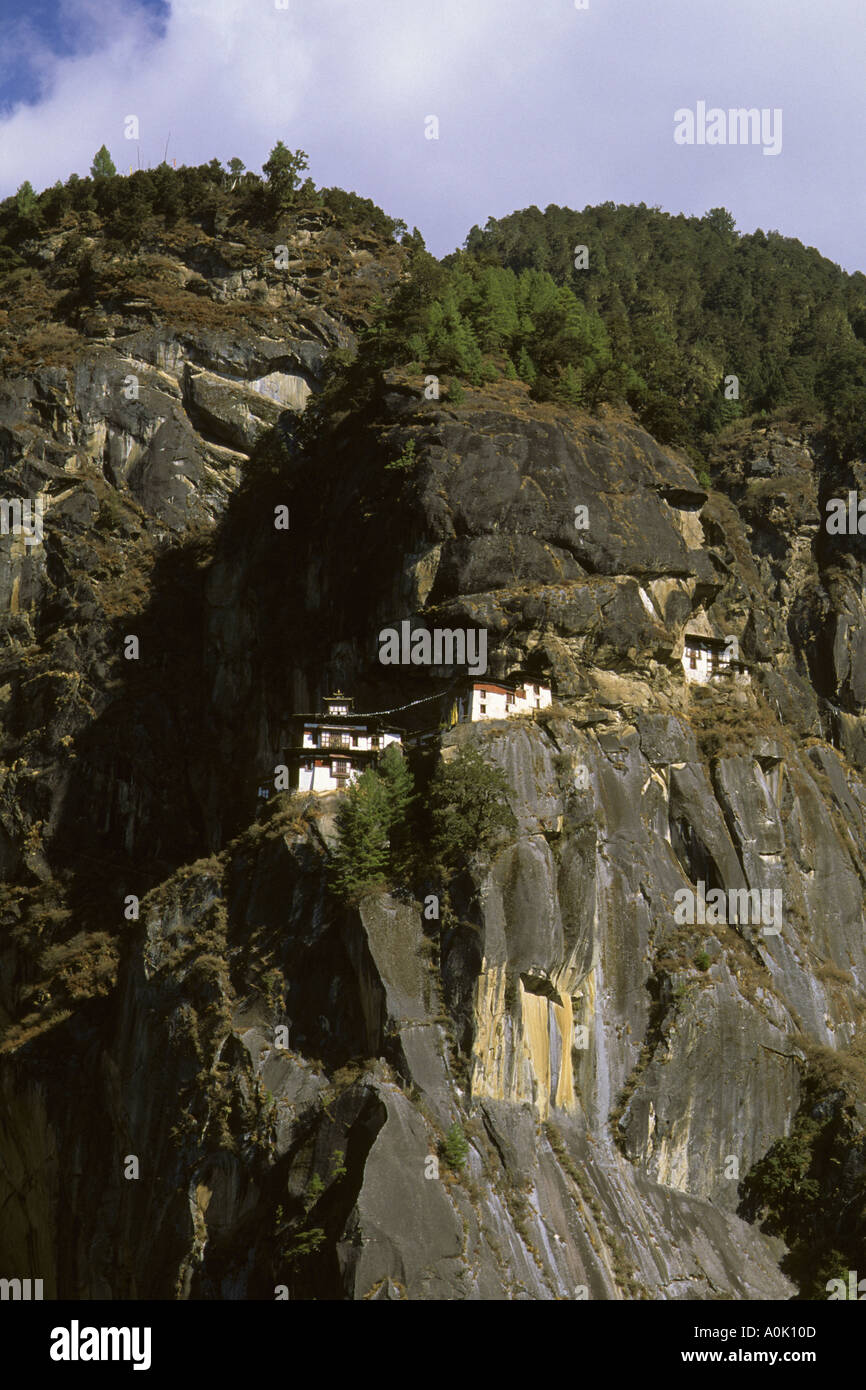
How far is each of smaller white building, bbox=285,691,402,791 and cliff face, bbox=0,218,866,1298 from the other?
1.93 m

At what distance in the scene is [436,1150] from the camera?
5647 cm

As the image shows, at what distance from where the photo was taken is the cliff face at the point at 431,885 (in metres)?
58.5

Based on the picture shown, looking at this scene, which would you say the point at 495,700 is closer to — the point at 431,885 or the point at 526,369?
the point at 431,885

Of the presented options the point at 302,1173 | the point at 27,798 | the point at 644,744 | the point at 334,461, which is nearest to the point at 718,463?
the point at 334,461

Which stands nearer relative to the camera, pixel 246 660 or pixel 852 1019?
pixel 852 1019

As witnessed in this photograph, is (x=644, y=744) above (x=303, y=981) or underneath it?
above

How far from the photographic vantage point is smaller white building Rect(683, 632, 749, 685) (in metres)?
77.6

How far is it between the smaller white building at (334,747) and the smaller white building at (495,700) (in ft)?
9.73

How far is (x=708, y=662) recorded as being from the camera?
7850 cm

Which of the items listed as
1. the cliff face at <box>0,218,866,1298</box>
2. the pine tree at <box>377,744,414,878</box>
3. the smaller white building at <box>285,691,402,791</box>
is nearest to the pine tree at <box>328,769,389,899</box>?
the pine tree at <box>377,744,414,878</box>

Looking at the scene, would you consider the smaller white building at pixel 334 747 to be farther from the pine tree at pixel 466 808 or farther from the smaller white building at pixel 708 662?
the smaller white building at pixel 708 662

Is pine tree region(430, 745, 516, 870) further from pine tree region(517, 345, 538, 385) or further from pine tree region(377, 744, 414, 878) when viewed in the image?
pine tree region(517, 345, 538, 385)

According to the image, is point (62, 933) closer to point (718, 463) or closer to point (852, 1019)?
point (852, 1019)

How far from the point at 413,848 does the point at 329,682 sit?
14339 millimetres
